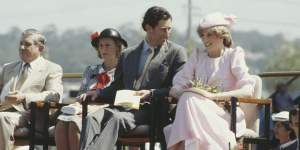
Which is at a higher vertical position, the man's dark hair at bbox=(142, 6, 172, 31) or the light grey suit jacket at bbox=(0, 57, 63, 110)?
the man's dark hair at bbox=(142, 6, 172, 31)

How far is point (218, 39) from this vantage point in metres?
9.81

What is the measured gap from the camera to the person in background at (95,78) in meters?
10.3

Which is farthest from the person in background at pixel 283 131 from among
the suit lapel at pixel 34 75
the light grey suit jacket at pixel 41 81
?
the suit lapel at pixel 34 75

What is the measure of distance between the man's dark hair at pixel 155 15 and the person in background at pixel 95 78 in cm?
47

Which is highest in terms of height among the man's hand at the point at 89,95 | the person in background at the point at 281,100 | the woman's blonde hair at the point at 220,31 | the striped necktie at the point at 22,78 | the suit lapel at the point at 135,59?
the woman's blonde hair at the point at 220,31

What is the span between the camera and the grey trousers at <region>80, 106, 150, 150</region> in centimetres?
977

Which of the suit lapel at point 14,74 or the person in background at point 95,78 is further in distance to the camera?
the suit lapel at point 14,74

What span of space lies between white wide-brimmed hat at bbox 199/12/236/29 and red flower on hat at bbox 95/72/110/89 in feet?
4.60

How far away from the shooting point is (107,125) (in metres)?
9.88

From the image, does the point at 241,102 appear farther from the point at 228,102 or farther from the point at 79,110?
the point at 79,110

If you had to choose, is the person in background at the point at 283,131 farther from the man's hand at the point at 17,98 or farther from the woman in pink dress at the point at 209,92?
the man's hand at the point at 17,98

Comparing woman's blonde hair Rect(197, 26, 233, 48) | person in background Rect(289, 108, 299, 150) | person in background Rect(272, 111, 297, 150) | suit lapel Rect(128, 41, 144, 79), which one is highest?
woman's blonde hair Rect(197, 26, 233, 48)

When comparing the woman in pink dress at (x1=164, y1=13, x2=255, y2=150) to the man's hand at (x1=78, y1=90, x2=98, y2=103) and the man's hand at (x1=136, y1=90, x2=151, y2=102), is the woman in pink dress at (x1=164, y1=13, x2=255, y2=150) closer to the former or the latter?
the man's hand at (x1=136, y1=90, x2=151, y2=102)

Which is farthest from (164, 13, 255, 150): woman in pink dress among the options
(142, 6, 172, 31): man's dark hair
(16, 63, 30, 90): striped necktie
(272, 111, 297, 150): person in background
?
(16, 63, 30, 90): striped necktie
